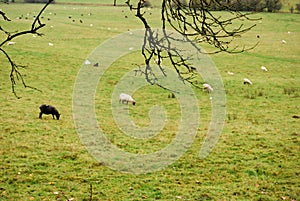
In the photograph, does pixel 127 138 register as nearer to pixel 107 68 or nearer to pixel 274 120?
pixel 274 120

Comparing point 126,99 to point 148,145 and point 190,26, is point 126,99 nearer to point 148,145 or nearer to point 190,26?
point 148,145

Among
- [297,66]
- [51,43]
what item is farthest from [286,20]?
[51,43]

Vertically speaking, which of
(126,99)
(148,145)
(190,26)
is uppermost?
(190,26)

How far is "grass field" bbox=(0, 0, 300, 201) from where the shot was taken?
6879 mm

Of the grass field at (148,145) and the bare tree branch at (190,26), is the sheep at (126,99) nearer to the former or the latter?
the grass field at (148,145)

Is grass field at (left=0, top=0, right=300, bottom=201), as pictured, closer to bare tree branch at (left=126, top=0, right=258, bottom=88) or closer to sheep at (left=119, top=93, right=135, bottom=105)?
sheep at (left=119, top=93, right=135, bottom=105)

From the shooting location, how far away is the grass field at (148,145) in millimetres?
6879

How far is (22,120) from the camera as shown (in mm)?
10477

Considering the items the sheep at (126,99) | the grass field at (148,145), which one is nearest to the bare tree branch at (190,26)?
the grass field at (148,145)

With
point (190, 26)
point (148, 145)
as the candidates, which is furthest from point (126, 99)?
point (190, 26)

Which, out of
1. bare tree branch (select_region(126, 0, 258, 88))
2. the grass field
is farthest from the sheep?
bare tree branch (select_region(126, 0, 258, 88))

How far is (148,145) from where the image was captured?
30.0 ft

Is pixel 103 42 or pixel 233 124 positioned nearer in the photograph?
pixel 233 124

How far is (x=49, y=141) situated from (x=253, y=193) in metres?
4.94
